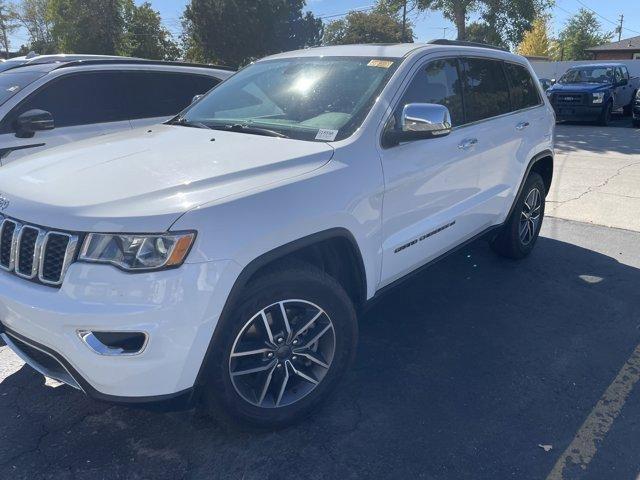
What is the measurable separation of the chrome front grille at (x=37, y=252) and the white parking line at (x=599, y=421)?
2312 mm

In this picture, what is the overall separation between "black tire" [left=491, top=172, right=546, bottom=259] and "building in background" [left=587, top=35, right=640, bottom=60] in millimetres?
57490

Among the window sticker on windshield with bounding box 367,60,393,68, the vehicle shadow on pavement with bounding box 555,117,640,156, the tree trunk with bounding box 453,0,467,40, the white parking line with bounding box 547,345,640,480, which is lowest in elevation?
the vehicle shadow on pavement with bounding box 555,117,640,156

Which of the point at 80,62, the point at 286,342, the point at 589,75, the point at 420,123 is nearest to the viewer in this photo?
the point at 286,342

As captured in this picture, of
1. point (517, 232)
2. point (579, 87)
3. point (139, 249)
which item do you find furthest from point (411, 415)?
point (579, 87)

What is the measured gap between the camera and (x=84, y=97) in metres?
5.60

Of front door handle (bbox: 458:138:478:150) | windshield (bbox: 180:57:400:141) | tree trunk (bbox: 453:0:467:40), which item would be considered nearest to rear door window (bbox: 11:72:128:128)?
windshield (bbox: 180:57:400:141)

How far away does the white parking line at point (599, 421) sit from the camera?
2.69 meters

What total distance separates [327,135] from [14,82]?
12.8 feet

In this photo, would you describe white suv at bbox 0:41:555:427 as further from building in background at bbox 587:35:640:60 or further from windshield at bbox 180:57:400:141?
building in background at bbox 587:35:640:60

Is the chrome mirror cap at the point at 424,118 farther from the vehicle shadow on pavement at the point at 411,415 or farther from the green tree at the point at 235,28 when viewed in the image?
the green tree at the point at 235,28

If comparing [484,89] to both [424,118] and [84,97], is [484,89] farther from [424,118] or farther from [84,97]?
[84,97]

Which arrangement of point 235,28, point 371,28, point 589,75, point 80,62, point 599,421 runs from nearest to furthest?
point 599,421
point 80,62
point 589,75
point 235,28
point 371,28

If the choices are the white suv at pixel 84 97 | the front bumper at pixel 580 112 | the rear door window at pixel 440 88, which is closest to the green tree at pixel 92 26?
the front bumper at pixel 580 112

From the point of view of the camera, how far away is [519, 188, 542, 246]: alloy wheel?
518 cm
